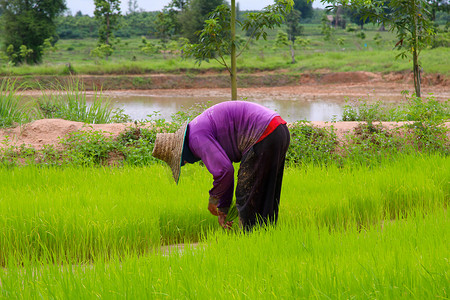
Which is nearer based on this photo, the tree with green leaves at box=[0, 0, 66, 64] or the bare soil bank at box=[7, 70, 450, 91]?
the bare soil bank at box=[7, 70, 450, 91]

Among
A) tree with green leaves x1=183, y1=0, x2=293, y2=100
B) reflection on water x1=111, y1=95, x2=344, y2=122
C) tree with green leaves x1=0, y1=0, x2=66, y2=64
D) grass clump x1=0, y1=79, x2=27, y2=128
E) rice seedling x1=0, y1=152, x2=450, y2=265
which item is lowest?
reflection on water x1=111, y1=95, x2=344, y2=122

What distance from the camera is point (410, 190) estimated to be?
452cm

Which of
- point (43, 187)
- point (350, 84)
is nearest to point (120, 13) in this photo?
point (350, 84)

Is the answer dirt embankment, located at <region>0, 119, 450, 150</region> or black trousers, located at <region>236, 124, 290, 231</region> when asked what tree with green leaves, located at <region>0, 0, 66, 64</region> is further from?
black trousers, located at <region>236, 124, 290, 231</region>

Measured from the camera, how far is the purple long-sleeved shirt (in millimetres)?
3221

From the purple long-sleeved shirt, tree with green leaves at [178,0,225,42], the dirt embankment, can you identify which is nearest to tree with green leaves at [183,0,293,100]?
the dirt embankment

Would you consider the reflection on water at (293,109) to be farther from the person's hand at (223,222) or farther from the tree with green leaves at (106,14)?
the tree with green leaves at (106,14)

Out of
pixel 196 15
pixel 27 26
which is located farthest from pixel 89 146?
pixel 27 26

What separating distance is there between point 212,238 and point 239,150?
0.68 meters

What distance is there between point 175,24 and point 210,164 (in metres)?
35.5

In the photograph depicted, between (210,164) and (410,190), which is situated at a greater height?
(210,164)

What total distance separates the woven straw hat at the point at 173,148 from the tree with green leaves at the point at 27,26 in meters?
30.5

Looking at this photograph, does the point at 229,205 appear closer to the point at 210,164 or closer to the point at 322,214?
the point at 210,164

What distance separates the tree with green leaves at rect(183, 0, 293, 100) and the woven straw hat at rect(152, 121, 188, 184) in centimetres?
335
